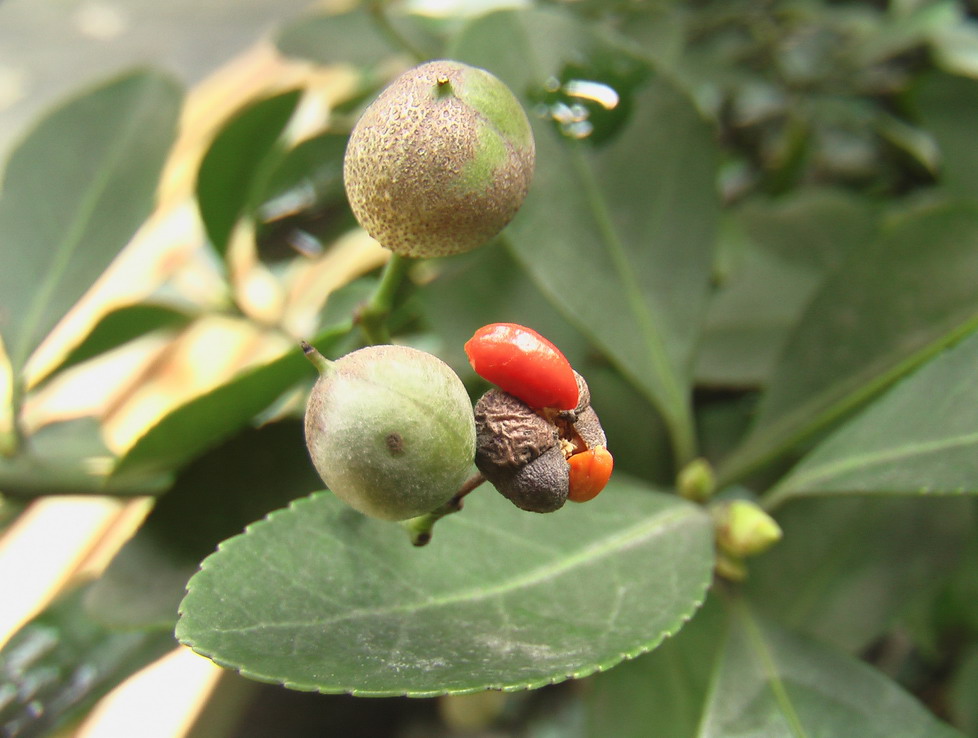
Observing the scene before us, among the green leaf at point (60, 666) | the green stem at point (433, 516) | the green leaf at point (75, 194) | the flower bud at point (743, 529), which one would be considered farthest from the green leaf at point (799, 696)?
the green leaf at point (75, 194)

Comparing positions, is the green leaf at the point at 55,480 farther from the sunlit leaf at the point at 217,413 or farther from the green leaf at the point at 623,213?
the green leaf at the point at 623,213

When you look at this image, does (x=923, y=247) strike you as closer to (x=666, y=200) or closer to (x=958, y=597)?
(x=666, y=200)

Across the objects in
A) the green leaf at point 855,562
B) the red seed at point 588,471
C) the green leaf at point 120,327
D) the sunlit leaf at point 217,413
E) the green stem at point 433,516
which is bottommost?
the green leaf at point 855,562

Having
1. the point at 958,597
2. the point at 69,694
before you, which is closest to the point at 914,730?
the point at 958,597

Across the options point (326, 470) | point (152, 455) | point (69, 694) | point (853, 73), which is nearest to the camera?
point (326, 470)

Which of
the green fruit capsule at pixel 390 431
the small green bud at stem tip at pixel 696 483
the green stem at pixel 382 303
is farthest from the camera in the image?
the small green bud at stem tip at pixel 696 483

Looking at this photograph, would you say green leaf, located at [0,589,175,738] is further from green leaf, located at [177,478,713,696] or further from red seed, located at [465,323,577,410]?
red seed, located at [465,323,577,410]
